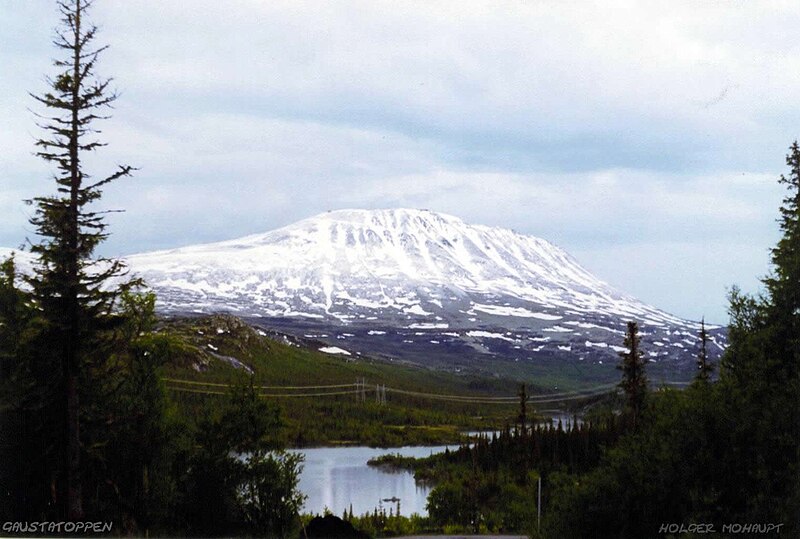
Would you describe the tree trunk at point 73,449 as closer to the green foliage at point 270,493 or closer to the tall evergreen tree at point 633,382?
the green foliage at point 270,493

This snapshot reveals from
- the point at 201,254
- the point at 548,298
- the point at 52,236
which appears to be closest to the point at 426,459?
the point at 548,298

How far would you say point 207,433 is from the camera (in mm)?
17156

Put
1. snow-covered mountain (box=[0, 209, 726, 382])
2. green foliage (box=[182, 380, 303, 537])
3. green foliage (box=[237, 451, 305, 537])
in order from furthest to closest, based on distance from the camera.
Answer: snow-covered mountain (box=[0, 209, 726, 382]), green foliage (box=[237, 451, 305, 537]), green foliage (box=[182, 380, 303, 537])

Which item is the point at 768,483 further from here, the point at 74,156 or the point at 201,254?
the point at 201,254

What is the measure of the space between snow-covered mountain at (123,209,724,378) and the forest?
4116 millimetres

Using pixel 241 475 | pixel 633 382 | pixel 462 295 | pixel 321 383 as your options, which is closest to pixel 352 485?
pixel 241 475

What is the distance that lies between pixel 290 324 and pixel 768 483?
23.4m

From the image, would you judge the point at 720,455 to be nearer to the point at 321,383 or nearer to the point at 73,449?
the point at 73,449

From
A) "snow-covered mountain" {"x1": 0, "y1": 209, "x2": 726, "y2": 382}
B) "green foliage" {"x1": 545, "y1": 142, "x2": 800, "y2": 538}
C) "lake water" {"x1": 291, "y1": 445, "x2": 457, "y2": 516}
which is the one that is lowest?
"lake water" {"x1": 291, "y1": 445, "x2": 457, "y2": 516}

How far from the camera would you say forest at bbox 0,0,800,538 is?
12430mm

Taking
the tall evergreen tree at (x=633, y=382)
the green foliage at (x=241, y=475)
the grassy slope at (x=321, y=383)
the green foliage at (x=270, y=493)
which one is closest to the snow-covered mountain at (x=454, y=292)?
the grassy slope at (x=321, y=383)

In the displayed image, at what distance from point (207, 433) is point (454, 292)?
15237mm

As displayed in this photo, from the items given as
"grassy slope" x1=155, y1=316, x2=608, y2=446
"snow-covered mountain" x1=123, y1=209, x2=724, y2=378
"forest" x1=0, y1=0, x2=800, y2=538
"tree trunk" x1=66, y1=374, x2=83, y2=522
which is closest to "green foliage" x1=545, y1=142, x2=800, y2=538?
"forest" x1=0, y1=0, x2=800, y2=538

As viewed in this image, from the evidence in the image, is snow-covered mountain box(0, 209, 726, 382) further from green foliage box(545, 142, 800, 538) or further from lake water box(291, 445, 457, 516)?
lake water box(291, 445, 457, 516)
